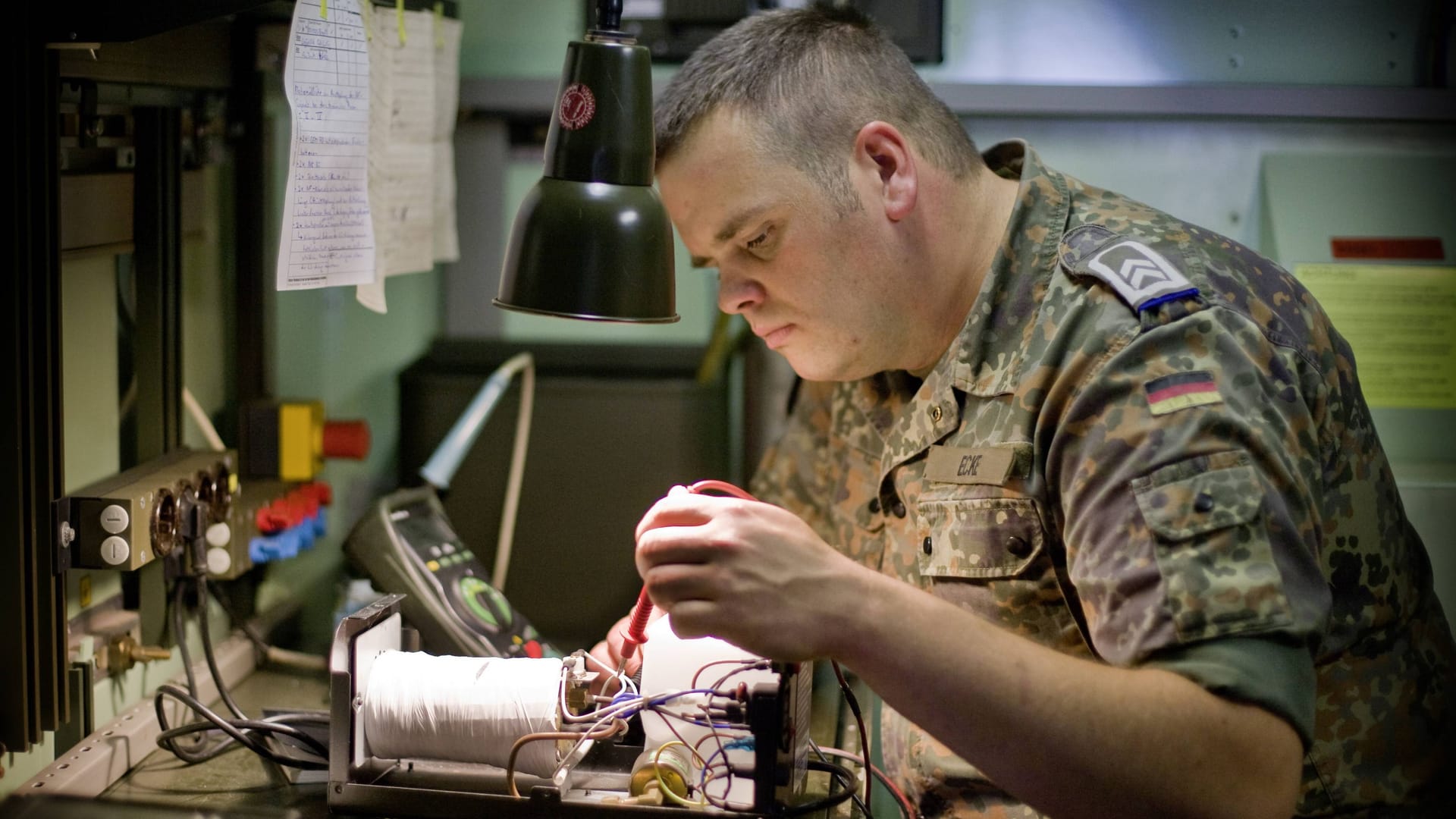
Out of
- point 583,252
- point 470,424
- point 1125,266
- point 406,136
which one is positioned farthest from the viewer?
point 470,424

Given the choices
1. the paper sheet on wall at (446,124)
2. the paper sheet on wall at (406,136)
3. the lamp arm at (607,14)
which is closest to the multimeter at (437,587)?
the paper sheet on wall at (406,136)

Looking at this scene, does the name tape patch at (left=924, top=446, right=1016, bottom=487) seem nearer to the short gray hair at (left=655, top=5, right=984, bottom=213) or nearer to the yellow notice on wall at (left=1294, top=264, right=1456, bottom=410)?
the short gray hair at (left=655, top=5, right=984, bottom=213)

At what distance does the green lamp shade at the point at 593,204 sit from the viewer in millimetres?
1140

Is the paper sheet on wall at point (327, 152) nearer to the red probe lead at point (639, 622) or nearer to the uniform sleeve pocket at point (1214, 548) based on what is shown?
the red probe lead at point (639, 622)

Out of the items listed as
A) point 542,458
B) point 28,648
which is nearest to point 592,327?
point 542,458

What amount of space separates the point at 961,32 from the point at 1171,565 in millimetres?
1368

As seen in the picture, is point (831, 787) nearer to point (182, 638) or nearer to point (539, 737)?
point (539, 737)

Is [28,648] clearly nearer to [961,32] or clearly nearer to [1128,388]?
[1128,388]

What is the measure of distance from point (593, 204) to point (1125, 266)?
1.71ft

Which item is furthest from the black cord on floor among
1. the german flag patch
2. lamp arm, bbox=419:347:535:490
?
the german flag patch

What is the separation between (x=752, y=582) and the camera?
1.06 m

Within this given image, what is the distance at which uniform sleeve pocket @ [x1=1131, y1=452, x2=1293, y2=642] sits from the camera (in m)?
1.04

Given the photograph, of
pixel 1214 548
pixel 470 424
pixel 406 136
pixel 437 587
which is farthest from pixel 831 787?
pixel 406 136

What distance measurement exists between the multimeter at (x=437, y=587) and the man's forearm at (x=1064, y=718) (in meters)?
0.70
